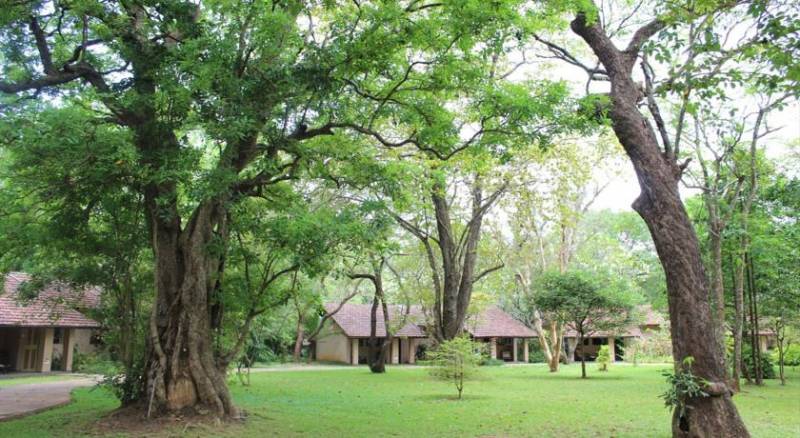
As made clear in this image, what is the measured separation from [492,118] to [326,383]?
13.6 m

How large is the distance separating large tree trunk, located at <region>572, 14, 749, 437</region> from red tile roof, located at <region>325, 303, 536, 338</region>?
23526mm

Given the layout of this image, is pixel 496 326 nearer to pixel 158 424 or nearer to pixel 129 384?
pixel 129 384

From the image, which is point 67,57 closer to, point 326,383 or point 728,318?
point 326,383

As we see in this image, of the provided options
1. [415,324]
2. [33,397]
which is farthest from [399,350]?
[33,397]

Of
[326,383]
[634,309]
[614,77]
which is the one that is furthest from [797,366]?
[614,77]

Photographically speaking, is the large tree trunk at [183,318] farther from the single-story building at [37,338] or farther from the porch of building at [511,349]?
the porch of building at [511,349]

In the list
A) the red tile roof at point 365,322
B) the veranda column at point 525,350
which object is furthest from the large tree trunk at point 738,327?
the veranda column at point 525,350

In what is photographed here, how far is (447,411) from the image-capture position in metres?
12.2

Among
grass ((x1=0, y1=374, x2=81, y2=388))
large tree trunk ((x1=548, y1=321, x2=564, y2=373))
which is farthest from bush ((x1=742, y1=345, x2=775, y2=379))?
grass ((x1=0, y1=374, x2=81, y2=388))

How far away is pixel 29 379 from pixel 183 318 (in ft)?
44.6

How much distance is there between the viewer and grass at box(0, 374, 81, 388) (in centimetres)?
1808

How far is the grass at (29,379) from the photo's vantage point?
18.1 metres

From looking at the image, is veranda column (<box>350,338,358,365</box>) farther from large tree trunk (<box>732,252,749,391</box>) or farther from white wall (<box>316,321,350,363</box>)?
large tree trunk (<box>732,252,749,391</box>)

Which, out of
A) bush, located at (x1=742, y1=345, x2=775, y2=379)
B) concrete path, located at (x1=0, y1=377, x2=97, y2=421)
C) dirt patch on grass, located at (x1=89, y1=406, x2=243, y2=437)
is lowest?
concrete path, located at (x1=0, y1=377, x2=97, y2=421)
